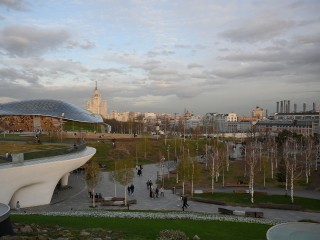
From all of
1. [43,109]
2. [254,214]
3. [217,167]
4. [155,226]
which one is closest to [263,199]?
[254,214]

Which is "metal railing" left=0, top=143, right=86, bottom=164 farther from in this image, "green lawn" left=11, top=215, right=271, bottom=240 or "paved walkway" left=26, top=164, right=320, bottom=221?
"green lawn" left=11, top=215, right=271, bottom=240

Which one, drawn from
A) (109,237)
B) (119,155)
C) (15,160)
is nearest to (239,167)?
(119,155)

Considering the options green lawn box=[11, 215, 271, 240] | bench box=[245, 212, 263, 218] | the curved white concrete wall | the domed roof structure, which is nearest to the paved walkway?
bench box=[245, 212, 263, 218]

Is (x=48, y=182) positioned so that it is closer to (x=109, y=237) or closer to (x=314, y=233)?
(x=109, y=237)

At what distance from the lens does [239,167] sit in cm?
→ 4278

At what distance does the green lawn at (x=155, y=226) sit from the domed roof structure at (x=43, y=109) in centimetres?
4026

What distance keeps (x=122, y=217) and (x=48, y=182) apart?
24.5 ft

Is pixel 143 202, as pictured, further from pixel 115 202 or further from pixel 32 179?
pixel 32 179

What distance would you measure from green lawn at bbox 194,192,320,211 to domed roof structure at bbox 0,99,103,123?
1314 inches

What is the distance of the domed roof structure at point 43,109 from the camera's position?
5441 centimetres

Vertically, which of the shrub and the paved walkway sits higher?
the shrub

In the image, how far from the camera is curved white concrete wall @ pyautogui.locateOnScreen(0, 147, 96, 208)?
19391 millimetres

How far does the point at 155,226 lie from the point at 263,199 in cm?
1250

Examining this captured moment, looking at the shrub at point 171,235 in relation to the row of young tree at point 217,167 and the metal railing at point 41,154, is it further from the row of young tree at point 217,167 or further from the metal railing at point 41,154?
the row of young tree at point 217,167
